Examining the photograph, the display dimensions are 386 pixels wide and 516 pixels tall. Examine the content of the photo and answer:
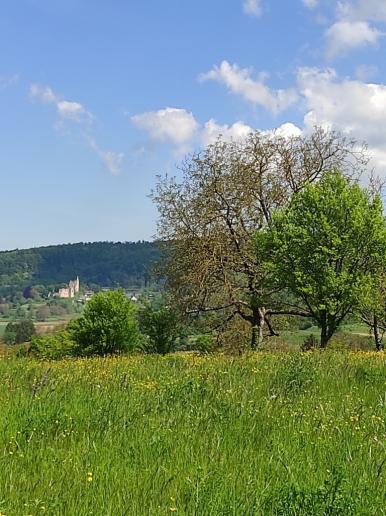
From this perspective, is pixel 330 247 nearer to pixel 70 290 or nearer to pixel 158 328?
pixel 158 328

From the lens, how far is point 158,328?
117ft

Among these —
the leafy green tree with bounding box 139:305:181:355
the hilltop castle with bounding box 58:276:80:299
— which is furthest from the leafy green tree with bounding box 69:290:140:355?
the hilltop castle with bounding box 58:276:80:299

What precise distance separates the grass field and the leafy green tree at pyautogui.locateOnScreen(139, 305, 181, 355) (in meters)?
26.5

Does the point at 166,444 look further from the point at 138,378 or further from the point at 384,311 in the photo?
the point at 384,311

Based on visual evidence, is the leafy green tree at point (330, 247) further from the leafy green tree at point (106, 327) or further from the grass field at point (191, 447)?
the grass field at point (191, 447)

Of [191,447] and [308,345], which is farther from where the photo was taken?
[308,345]

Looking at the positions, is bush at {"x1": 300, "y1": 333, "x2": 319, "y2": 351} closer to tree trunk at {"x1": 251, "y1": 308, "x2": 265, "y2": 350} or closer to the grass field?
tree trunk at {"x1": 251, "y1": 308, "x2": 265, "y2": 350}

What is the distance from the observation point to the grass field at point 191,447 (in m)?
3.63

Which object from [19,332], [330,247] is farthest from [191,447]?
[19,332]

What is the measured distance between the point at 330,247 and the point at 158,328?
1292 cm

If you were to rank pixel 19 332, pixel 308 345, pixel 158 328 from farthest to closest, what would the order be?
pixel 19 332 < pixel 158 328 < pixel 308 345

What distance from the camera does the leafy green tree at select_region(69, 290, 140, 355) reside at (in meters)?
32.9

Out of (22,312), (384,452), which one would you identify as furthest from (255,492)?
(22,312)

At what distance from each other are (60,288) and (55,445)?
18736 centimetres
